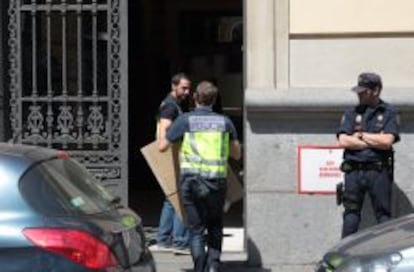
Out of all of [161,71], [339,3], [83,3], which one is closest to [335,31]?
[339,3]

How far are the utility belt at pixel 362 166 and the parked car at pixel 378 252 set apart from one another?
6.36ft

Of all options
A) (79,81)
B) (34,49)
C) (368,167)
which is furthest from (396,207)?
(34,49)

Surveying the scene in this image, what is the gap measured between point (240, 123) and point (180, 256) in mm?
3973

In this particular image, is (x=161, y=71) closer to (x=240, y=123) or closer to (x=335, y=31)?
(x=240, y=123)

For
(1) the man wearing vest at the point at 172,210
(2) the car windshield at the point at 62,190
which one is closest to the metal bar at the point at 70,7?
(1) the man wearing vest at the point at 172,210

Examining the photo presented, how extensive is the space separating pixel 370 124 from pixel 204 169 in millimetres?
1548

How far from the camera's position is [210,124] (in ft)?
27.0

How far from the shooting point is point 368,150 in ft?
27.4

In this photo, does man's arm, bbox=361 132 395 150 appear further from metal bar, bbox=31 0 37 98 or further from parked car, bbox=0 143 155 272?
metal bar, bbox=31 0 37 98

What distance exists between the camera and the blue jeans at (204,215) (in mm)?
8219

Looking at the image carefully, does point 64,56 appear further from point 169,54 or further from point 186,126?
point 169,54

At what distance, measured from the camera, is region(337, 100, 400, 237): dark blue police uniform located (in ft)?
27.4

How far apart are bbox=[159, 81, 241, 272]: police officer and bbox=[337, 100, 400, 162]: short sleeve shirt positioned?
40.6 inches

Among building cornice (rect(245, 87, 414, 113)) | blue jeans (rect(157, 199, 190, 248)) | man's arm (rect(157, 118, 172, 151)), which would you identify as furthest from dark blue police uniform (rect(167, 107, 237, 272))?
blue jeans (rect(157, 199, 190, 248))
